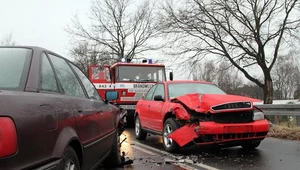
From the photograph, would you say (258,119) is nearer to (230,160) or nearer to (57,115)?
(230,160)

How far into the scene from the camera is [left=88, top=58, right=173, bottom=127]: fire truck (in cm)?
1389

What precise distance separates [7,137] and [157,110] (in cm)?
603

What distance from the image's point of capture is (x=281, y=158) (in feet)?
21.0

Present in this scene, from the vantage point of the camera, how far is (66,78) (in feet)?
12.7

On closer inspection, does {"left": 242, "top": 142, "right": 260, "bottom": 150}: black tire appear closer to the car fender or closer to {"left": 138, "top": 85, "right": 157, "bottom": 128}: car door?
{"left": 138, "top": 85, "right": 157, "bottom": 128}: car door

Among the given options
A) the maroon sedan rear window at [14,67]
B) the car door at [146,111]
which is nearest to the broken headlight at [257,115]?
the car door at [146,111]

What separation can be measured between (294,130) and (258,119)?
3271mm

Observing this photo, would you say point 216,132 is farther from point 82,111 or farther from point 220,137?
point 82,111

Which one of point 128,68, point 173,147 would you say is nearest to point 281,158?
point 173,147

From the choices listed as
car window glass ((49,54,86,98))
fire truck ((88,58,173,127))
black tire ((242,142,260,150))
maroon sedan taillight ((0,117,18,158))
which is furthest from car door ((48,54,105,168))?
fire truck ((88,58,173,127))

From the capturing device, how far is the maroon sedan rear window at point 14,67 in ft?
9.10

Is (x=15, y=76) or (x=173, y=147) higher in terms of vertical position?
(x=15, y=76)

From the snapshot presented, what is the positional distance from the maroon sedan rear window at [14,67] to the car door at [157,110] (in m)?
4.86

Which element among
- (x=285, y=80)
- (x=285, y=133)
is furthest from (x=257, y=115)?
(x=285, y=80)
